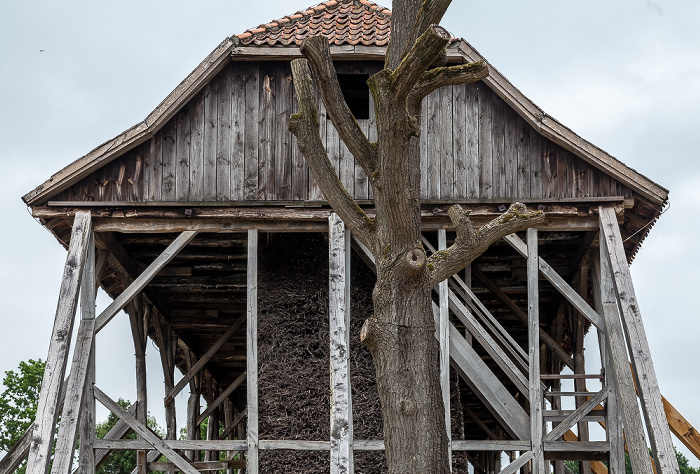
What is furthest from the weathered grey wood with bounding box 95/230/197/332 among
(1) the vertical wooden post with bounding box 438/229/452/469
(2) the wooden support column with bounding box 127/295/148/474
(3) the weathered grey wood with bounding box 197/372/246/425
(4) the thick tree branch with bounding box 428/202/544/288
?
(3) the weathered grey wood with bounding box 197/372/246/425

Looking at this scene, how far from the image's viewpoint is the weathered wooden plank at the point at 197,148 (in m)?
12.1

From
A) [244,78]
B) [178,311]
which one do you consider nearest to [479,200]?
[244,78]

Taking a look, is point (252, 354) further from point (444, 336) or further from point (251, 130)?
point (251, 130)

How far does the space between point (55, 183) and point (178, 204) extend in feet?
4.94

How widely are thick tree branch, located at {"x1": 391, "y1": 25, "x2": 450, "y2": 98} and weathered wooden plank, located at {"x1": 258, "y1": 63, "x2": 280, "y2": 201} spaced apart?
486cm

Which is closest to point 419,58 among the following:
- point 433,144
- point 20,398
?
point 433,144

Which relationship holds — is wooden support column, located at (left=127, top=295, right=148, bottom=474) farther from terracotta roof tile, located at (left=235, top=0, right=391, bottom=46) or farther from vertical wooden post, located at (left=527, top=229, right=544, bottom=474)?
vertical wooden post, located at (left=527, top=229, right=544, bottom=474)

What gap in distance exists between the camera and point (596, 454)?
1248 cm

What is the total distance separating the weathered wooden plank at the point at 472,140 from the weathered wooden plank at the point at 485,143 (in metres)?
0.04

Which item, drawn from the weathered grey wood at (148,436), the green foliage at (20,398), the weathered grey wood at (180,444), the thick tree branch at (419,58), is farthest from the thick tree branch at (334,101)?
the green foliage at (20,398)

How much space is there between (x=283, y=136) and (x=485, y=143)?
2.55 m

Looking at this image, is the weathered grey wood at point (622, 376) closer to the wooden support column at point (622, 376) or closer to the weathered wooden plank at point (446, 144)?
the wooden support column at point (622, 376)

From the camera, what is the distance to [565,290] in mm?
11820

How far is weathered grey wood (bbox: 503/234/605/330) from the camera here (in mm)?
11727
